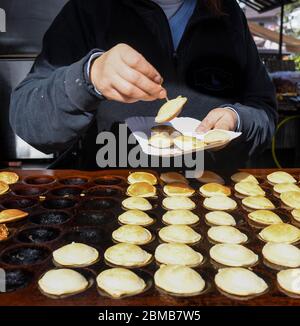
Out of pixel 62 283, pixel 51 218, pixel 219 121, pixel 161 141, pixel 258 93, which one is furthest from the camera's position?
pixel 258 93

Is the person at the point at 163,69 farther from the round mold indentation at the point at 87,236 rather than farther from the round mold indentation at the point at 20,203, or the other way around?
the round mold indentation at the point at 87,236

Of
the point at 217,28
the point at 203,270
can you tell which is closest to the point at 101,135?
the point at 217,28

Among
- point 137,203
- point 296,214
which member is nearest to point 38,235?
point 137,203

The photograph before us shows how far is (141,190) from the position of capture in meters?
1.97

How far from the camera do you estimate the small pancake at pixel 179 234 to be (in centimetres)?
160

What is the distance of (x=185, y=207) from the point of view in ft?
6.13

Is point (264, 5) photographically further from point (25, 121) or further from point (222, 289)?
point (222, 289)

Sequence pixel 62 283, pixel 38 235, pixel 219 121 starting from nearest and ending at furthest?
pixel 62 283 → pixel 38 235 → pixel 219 121

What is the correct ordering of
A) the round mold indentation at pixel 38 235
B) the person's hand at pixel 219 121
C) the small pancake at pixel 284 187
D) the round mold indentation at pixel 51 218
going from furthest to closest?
1. the small pancake at pixel 284 187
2. the person's hand at pixel 219 121
3. the round mold indentation at pixel 51 218
4. the round mold indentation at pixel 38 235

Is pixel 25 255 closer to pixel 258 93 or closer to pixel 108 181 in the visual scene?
pixel 108 181

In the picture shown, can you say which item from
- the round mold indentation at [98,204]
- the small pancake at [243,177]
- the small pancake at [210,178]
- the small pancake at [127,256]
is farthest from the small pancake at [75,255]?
the small pancake at [243,177]

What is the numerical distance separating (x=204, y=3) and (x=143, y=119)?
2.23ft

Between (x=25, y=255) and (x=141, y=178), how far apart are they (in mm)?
787

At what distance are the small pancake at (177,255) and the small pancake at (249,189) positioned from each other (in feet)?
1.91
